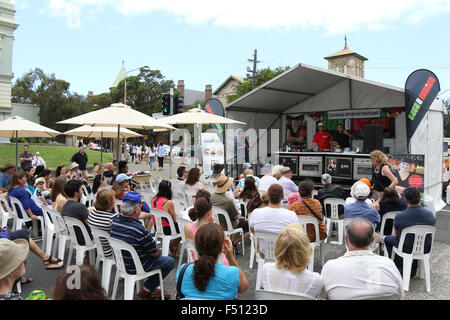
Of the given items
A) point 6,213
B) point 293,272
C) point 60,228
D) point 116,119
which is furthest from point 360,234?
point 6,213

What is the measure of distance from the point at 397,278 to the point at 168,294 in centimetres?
244

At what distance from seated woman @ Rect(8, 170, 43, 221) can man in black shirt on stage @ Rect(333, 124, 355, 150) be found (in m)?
10.3

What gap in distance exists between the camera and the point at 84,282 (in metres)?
1.69

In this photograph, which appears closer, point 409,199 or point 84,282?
point 84,282

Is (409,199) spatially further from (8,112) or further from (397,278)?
(8,112)

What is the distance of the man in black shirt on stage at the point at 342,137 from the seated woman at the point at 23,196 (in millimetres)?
10288

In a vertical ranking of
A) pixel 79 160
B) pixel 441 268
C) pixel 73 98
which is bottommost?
pixel 441 268

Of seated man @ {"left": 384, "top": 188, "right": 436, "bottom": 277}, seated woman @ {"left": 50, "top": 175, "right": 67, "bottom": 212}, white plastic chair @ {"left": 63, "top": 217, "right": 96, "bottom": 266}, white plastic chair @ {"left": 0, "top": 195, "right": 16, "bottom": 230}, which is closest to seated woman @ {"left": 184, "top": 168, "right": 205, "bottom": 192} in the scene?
seated woman @ {"left": 50, "top": 175, "right": 67, "bottom": 212}

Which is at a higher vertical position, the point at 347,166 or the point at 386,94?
the point at 386,94

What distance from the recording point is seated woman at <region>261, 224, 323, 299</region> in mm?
2369

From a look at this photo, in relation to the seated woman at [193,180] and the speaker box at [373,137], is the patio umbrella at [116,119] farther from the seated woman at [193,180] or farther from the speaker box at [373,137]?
the speaker box at [373,137]

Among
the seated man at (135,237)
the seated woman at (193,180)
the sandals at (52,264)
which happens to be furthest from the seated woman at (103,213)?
the seated woman at (193,180)
